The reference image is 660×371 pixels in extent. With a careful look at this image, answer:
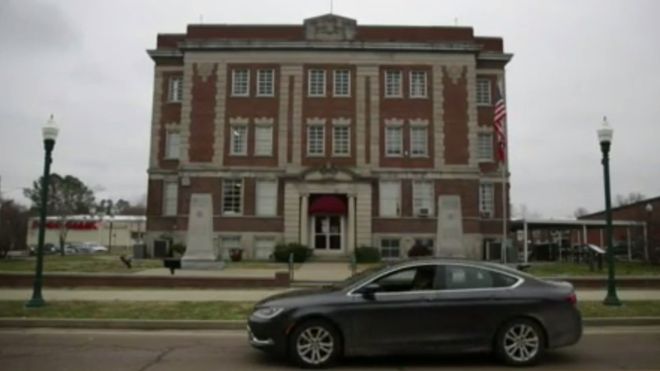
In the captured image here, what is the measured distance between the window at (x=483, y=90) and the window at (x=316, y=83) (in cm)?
1067

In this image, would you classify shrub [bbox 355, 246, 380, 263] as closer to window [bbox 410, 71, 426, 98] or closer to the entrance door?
the entrance door

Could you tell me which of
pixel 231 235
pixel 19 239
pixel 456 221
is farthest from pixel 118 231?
pixel 456 221

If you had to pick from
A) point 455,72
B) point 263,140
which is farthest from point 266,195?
point 455,72

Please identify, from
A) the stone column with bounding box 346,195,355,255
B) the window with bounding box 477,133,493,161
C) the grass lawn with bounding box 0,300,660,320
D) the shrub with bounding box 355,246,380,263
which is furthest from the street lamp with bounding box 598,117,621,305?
the window with bounding box 477,133,493,161

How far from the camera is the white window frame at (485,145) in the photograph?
4078cm

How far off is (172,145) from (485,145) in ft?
69.1

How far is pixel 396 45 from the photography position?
3922cm

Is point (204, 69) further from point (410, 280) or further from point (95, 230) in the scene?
point (95, 230)

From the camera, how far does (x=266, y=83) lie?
39.4m

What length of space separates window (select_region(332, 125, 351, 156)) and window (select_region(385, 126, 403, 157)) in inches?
95.3

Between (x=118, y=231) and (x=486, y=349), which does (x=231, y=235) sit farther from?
(x=118, y=231)

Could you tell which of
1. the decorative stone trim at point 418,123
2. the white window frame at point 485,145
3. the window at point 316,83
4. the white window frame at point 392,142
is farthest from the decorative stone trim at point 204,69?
the white window frame at point 485,145

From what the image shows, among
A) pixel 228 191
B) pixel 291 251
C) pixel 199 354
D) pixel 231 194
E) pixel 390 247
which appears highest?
pixel 228 191

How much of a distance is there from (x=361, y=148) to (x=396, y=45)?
23.1 feet
